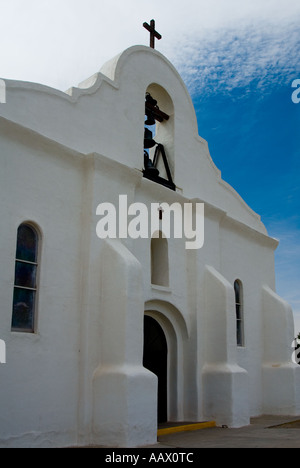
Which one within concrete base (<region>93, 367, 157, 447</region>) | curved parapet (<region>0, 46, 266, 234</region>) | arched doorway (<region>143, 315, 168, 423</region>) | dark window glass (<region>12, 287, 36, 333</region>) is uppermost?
curved parapet (<region>0, 46, 266, 234</region>)

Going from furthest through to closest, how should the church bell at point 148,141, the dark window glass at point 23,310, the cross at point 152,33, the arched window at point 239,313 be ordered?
the arched window at point 239,313 → the cross at point 152,33 → the church bell at point 148,141 → the dark window glass at point 23,310

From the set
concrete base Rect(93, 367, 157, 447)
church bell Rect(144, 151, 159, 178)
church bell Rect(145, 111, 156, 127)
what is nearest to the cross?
church bell Rect(145, 111, 156, 127)

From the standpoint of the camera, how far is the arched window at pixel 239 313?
14.1 m

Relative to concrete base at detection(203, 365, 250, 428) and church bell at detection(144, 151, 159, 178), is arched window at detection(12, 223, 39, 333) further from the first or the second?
concrete base at detection(203, 365, 250, 428)

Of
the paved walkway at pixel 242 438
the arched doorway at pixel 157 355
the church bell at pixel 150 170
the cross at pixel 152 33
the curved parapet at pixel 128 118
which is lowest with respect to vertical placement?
the paved walkway at pixel 242 438

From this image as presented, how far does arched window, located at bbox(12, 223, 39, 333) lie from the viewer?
879cm

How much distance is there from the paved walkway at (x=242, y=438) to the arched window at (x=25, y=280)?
2.98 metres

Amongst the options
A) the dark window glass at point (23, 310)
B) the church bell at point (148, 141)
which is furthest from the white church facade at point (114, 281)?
the church bell at point (148, 141)

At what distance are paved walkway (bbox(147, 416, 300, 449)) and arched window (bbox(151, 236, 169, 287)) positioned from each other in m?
3.17

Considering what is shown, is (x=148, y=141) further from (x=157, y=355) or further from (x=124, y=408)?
(x=124, y=408)

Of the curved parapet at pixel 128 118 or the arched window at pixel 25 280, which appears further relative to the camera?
the curved parapet at pixel 128 118

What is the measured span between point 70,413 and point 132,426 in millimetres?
1078

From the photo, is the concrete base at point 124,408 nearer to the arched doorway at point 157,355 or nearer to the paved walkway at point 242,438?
the paved walkway at point 242,438

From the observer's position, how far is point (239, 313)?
1425 centimetres
